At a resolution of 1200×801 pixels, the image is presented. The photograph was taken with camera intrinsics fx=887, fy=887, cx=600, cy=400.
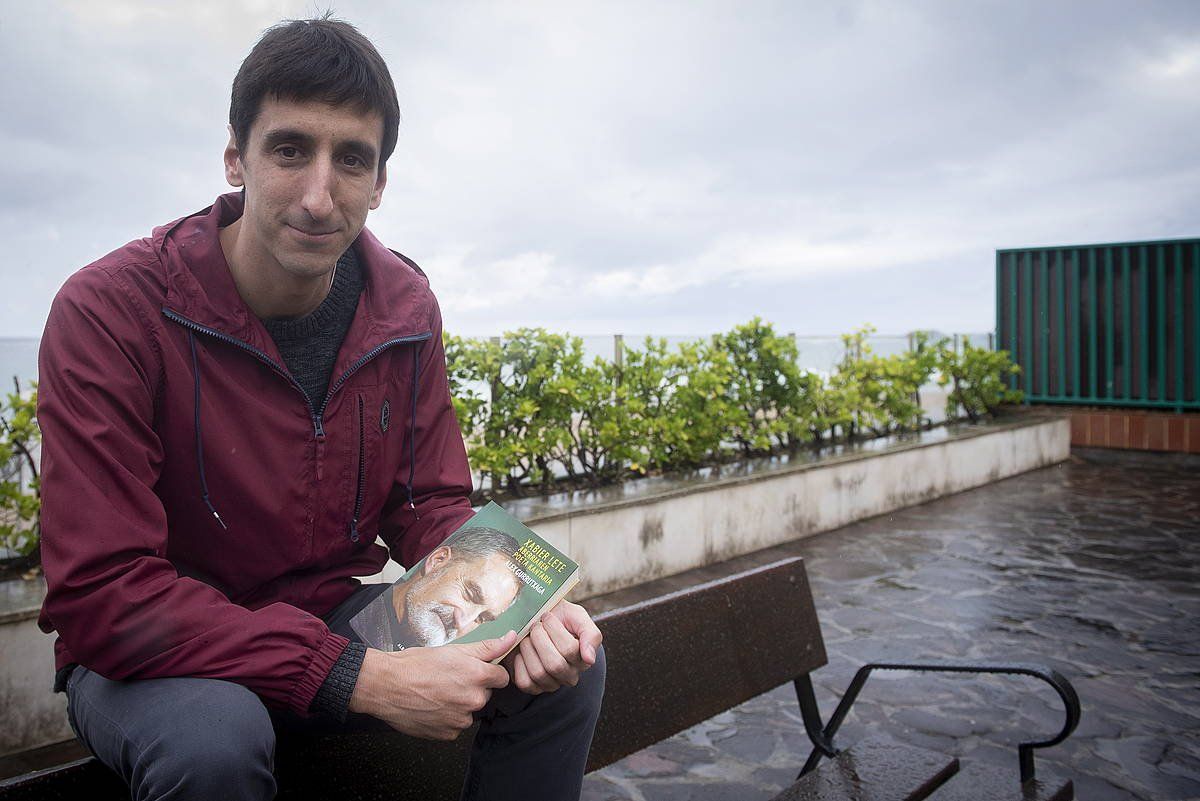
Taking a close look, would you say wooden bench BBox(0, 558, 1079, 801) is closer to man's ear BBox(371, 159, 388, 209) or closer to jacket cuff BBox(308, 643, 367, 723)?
jacket cuff BBox(308, 643, 367, 723)

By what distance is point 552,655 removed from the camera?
5.75 feet

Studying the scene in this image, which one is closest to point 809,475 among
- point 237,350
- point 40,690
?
point 40,690

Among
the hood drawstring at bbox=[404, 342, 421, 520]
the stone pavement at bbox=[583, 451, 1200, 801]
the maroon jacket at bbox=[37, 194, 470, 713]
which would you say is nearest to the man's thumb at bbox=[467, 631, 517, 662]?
the maroon jacket at bbox=[37, 194, 470, 713]

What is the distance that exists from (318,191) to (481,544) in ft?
2.74

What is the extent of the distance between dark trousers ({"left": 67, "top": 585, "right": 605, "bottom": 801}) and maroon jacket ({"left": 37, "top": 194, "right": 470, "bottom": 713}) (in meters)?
0.06

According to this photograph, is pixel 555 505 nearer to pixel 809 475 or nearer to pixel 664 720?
pixel 809 475

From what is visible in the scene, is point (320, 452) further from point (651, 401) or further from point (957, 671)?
point (651, 401)

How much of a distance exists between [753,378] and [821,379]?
0.94 m

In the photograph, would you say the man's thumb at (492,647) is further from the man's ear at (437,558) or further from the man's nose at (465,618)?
the man's ear at (437,558)

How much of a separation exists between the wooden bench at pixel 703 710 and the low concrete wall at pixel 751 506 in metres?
2.76

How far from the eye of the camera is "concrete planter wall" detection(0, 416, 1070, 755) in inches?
139

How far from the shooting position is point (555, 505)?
579cm

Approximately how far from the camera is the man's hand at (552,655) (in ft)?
5.77

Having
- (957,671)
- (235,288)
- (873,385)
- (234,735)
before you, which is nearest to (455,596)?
(234,735)
